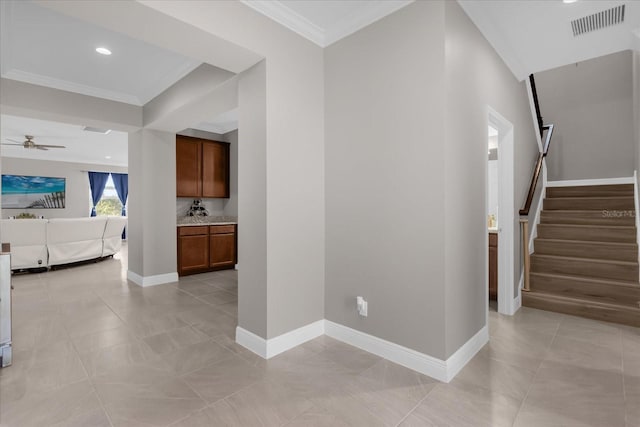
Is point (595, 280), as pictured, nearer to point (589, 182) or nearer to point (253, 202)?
point (589, 182)

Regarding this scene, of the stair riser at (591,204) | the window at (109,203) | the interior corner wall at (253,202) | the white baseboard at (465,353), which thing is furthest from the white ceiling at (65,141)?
the stair riser at (591,204)

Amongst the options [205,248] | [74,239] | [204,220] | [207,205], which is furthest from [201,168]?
[74,239]

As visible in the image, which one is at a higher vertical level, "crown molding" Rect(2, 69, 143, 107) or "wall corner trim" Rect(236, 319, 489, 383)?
"crown molding" Rect(2, 69, 143, 107)

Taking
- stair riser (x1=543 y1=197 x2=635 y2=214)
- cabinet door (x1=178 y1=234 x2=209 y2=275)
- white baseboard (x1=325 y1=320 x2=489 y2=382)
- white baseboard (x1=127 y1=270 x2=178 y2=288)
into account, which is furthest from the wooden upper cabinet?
stair riser (x1=543 y1=197 x2=635 y2=214)


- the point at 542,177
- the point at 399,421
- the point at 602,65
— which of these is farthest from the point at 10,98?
the point at 602,65

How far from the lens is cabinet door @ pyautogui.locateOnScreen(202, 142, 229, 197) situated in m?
5.78

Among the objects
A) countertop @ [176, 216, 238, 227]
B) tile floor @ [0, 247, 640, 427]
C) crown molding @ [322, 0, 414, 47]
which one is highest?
crown molding @ [322, 0, 414, 47]

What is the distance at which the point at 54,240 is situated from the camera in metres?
5.56

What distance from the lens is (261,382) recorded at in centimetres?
200

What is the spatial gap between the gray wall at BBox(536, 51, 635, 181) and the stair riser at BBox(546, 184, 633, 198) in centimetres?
32

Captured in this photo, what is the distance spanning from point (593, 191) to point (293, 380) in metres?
5.24

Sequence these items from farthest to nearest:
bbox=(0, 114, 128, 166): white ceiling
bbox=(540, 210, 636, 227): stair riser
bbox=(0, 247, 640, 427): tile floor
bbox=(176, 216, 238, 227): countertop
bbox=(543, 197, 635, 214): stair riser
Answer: bbox=(0, 114, 128, 166): white ceiling
bbox=(176, 216, 238, 227): countertop
bbox=(543, 197, 635, 214): stair riser
bbox=(540, 210, 636, 227): stair riser
bbox=(0, 247, 640, 427): tile floor

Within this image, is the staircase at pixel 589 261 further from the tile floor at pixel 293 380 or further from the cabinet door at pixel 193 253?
the cabinet door at pixel 193 253

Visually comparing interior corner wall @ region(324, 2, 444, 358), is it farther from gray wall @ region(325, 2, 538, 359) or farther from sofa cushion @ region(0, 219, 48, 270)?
sofa cushion @ region(0, 219, 48, 270)
